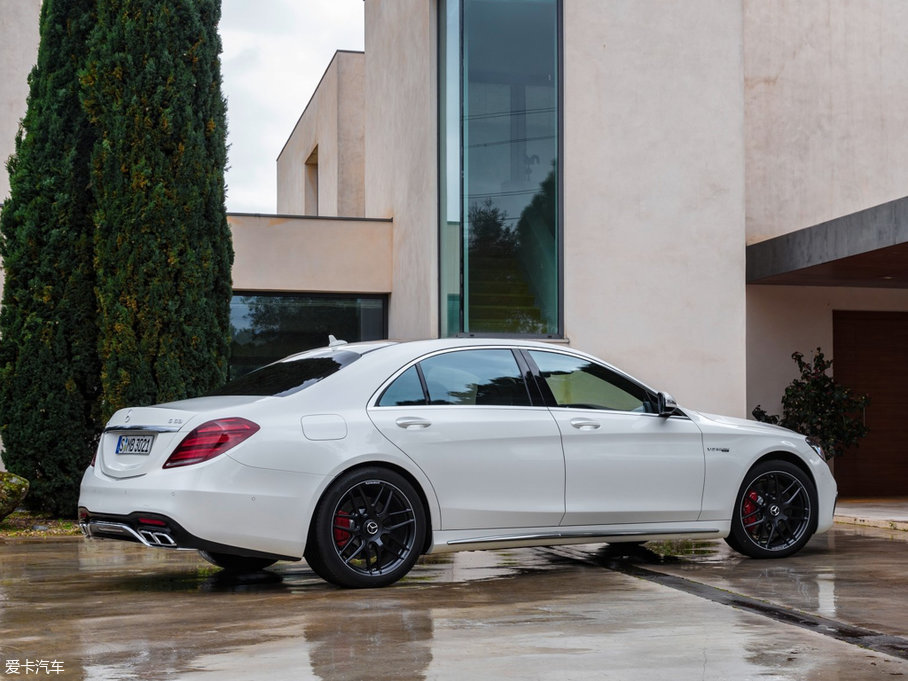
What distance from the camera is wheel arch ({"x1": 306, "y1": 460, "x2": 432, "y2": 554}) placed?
6.72 m

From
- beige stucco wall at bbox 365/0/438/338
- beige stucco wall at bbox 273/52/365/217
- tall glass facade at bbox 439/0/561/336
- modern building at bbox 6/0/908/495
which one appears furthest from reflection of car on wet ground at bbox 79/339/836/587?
beige stucco wall at bbox 273/52/365/217

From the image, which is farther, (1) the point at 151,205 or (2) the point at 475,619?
(1) the point at 151,205

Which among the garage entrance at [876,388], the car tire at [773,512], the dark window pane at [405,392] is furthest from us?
the garage entrance at [876,388]

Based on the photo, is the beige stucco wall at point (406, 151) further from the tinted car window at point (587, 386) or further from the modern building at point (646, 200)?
the tinted car window at point (587, 386)

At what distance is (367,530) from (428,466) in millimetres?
511

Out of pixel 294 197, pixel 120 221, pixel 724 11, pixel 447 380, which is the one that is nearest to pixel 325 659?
pixel 447 380

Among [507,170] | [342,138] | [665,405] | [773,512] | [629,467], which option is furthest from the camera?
[342,138]

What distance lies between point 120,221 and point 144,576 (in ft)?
14.9

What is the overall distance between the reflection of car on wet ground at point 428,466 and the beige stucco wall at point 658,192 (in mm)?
4995

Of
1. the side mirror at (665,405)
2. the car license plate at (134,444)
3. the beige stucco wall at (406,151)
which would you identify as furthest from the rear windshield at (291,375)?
the beige stucco wall at (406,151)

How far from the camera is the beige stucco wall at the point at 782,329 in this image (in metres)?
15.1

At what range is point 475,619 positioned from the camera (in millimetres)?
5824

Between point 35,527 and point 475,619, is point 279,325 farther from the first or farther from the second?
point 475,619

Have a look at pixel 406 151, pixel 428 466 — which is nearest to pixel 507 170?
pixel 406 151
